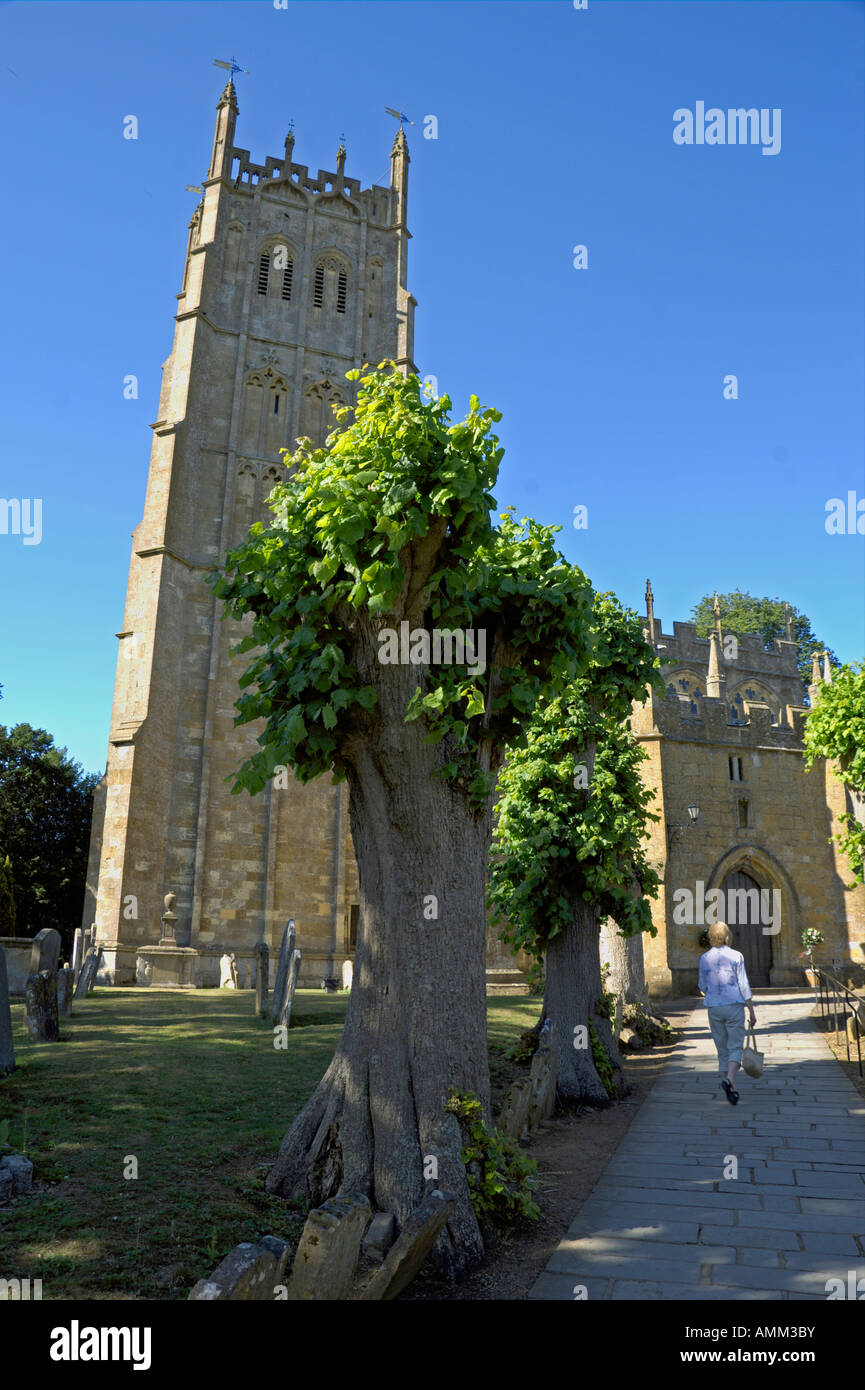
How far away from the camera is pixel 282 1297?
376 centimetres

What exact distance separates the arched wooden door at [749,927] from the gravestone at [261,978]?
15504 millimetres

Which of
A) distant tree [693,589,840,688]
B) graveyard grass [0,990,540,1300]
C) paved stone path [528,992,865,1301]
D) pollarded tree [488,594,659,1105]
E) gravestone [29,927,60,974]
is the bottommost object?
paved stone path [528,992,865,1301]

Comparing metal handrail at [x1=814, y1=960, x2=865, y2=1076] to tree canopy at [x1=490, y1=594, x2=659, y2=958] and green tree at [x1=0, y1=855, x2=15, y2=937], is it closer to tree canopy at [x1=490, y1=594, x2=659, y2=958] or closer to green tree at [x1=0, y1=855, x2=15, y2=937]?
tree canopy at [x1=490, y1=594, x2=659, y2=958]

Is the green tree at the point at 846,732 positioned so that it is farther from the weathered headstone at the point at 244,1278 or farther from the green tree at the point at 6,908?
the green tree at the point at 6,908

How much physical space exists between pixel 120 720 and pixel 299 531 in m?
21.5

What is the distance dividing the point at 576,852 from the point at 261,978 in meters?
6.84

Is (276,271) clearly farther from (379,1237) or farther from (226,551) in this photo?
(379,1237)

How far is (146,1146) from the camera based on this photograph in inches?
247

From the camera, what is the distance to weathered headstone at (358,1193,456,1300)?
4301 millimetres

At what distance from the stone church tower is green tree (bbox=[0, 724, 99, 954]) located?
20.1 feet

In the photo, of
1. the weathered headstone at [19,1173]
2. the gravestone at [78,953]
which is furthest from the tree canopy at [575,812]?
the gravestone at [78,953]

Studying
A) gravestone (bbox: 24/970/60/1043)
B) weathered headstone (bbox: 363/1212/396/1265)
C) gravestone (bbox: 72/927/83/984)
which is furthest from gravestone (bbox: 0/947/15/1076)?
gravestone (bbox: 72/927/83/984)

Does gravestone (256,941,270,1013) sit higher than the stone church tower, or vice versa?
the stone church tower

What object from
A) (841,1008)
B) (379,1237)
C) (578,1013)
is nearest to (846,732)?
(841,1008)
